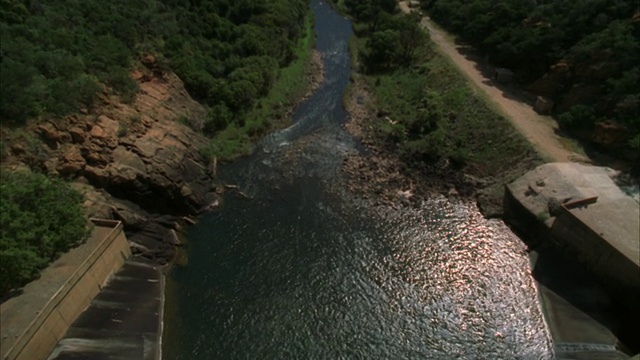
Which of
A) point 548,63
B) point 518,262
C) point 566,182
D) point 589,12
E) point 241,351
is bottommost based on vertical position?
point 241,351

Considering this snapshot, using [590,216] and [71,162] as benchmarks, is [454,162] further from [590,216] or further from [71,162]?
[71,162]

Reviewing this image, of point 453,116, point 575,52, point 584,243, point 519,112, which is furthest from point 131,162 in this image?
point 575,52


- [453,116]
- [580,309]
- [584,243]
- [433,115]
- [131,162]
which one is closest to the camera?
[580,309]

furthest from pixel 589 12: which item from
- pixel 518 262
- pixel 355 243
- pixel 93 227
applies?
pixel 93 227

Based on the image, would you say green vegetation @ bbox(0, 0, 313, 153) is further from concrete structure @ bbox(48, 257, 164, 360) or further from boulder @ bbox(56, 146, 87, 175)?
concrete structure @ bbox(48, 257, 164, 360)

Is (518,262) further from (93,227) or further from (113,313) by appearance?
(93,227)

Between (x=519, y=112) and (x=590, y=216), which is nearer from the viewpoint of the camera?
(x=590, y=216)
